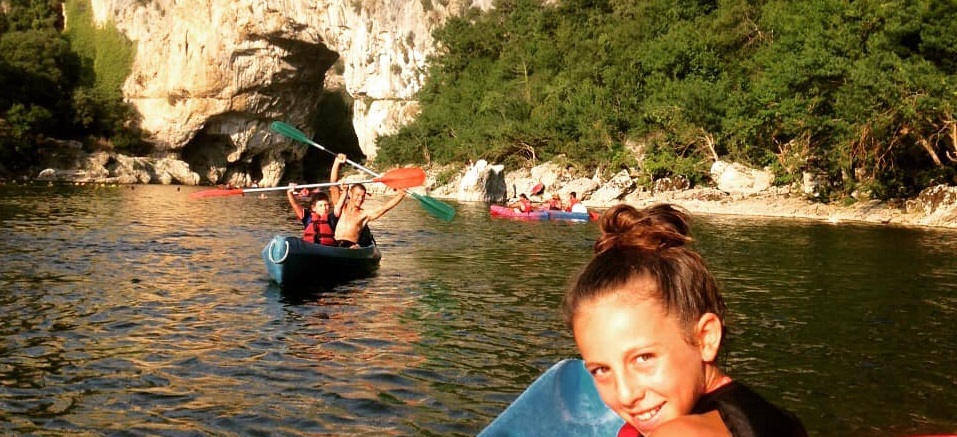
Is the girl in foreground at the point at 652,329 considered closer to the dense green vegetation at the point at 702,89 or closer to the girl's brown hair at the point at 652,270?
the girl's brown hair at the point at 652,270

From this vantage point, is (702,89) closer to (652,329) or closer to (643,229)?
(643,229)

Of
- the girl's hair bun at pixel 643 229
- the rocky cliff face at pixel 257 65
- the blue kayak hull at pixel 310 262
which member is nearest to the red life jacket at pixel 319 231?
the blue kayak hull at pixel 310 262

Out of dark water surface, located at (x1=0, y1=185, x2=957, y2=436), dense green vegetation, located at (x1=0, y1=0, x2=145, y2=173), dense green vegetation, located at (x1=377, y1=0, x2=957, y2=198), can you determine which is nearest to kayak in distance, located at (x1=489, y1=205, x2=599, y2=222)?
dark water surface, located at (x1=0, y1=185, x2=957, y2=436)

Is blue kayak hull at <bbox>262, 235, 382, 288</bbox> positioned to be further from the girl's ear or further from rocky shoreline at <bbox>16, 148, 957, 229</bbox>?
rocky shoreline at <bbox>16, 148, 957, 229</bbox>

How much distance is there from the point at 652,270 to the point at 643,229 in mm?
108

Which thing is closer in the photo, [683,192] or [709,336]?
[709,336]

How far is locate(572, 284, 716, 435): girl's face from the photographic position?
4.56 feet

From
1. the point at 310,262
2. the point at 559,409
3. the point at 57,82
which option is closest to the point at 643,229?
the point at 559,409

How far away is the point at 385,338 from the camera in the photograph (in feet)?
21.2

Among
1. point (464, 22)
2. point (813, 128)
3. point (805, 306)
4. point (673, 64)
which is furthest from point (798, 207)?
point (464, 22)

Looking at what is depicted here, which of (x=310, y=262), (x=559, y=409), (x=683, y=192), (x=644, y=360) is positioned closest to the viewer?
(x=644, y=360)

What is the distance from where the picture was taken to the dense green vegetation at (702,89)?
1912cm

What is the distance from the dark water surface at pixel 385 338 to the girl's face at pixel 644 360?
2.98 m

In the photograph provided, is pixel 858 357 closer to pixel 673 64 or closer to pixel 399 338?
pixel 399 338
